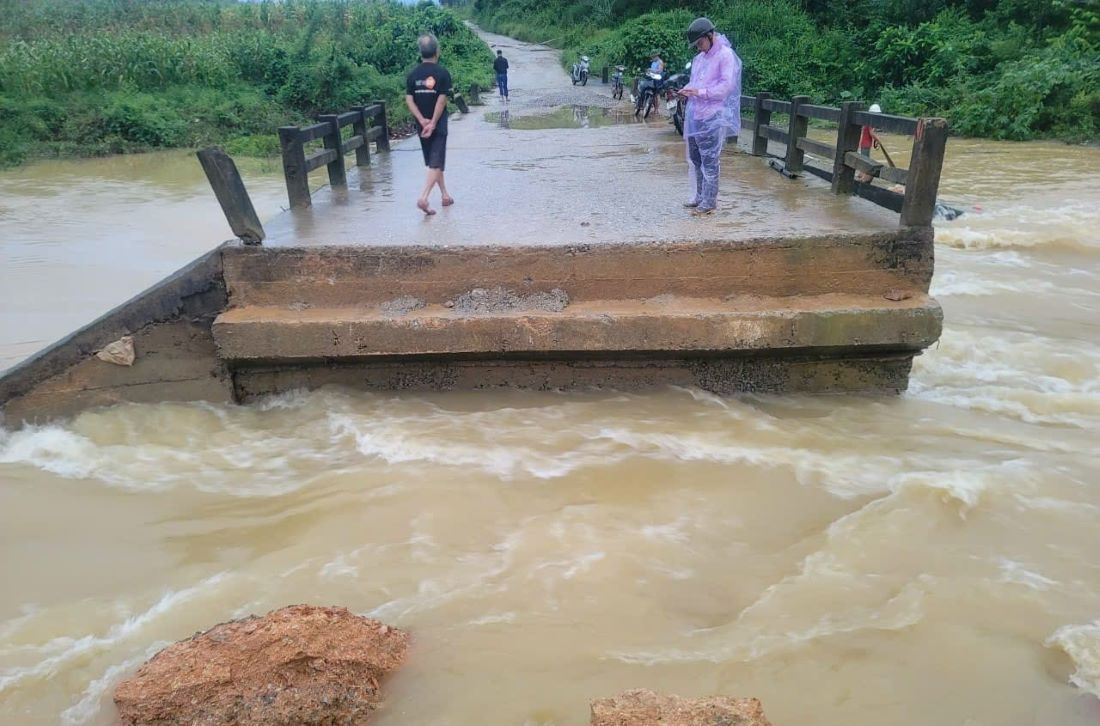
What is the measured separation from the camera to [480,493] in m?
4.64

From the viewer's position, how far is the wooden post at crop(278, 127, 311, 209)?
6238 mm

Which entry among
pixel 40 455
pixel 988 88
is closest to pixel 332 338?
pixel 40 455

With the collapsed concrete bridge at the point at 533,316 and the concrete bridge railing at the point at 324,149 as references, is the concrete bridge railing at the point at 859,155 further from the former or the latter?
the concrete bridge railing at the point at 324,149

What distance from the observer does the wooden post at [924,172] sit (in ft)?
16.8

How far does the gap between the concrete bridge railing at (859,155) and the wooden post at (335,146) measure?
4125mm

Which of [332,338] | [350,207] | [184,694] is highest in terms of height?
[350,207]

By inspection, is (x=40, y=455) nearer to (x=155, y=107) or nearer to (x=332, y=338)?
(x=332, y=338)

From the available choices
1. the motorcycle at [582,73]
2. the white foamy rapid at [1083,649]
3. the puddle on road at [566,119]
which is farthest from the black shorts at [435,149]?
the motorcycle at [582,73]

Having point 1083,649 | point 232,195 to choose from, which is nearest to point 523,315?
point 232,195

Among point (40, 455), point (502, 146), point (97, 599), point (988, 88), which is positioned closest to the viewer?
point (97, 599)

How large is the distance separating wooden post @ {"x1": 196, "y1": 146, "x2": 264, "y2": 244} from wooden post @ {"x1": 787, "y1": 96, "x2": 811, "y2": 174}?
185 inches

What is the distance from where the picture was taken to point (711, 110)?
5914 mm

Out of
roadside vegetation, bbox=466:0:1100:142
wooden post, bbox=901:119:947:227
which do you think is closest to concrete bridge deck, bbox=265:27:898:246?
wooden post, bbox=901:119:947:227

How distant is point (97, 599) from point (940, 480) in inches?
173
